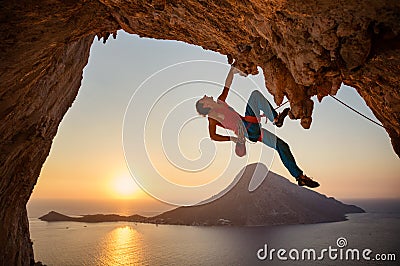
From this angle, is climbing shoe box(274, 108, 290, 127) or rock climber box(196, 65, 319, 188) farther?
rock climber box(196, 65, 319, 188)

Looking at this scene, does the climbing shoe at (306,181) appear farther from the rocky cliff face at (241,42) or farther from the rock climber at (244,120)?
the rocky cliff face at (241,42)

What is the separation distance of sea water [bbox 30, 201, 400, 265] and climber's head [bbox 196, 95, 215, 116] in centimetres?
7384

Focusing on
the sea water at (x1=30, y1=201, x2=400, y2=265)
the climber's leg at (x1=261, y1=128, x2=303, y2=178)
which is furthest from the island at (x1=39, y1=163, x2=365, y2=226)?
the climber's leg at (x1=261, y1=128, x2=303, y2=178)

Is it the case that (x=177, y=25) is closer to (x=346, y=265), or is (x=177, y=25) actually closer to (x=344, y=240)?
(x=346, y=265)

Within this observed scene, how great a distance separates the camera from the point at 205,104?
5.98 m

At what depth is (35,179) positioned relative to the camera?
10.1 meters

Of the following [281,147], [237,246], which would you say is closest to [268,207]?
[237,246]

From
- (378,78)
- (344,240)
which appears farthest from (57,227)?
→ (378,78)

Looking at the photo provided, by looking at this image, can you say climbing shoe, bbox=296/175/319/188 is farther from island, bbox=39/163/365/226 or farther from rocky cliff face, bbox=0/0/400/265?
island, bbox=39/163/365/226

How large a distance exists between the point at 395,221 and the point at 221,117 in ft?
504

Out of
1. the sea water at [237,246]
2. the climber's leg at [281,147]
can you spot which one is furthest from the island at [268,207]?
the climber's leg at [281,147]

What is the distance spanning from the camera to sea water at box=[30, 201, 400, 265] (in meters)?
79.1

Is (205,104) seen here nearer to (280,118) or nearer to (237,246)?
(280,118)

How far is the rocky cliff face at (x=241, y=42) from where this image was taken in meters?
3.59
